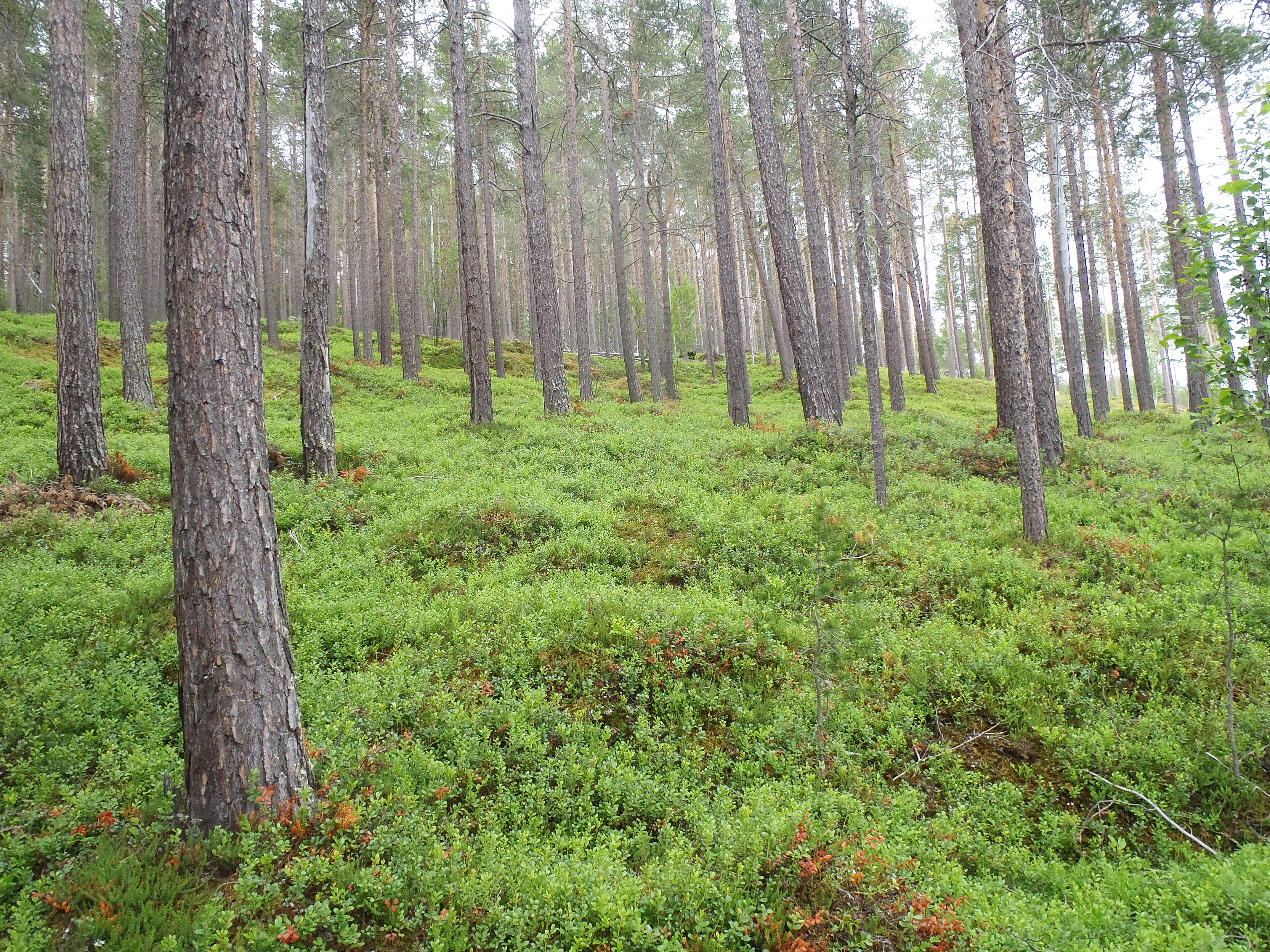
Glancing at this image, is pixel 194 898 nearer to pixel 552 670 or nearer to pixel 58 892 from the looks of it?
pixel 58 892

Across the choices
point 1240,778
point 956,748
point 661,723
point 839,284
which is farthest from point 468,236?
point 839,284

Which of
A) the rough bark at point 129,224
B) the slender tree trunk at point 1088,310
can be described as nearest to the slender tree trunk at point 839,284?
the slender tree trunk at point 1088,310

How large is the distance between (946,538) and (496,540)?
19.4 feet

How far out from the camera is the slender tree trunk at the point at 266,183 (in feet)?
66.8

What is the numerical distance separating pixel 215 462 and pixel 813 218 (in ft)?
51.6

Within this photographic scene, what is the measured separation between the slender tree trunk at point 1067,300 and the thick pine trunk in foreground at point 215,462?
1815cm

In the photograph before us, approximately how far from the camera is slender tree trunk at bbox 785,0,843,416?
1358 cm

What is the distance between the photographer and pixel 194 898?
309 centimetres

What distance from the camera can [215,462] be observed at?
11.9 feet

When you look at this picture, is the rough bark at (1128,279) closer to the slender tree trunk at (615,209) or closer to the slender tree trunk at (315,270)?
the slender tree trunk at (615,209)

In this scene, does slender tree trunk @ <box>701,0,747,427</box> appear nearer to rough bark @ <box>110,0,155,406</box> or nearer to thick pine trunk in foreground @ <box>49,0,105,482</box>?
thick pine trunk in foreground @ <box>49,0,105,482</box>

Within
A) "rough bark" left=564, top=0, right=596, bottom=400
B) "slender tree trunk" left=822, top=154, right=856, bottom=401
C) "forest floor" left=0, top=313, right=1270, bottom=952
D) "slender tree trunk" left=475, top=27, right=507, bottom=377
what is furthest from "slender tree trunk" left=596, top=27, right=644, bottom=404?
"forest floor" left=0, top=313, right=1270, bottom=952

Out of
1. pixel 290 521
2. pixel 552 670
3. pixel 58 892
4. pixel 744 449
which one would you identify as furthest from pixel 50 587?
pixel 744 449

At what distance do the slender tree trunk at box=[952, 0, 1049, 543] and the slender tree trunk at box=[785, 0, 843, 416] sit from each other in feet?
15.1
